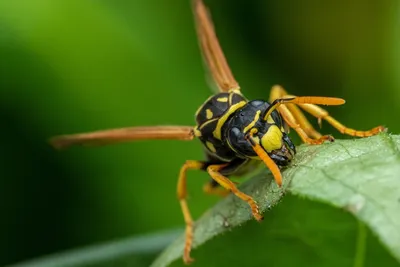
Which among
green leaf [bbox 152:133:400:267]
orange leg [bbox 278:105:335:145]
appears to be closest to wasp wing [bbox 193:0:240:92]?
orange leg [bbox 278:105:335:145]

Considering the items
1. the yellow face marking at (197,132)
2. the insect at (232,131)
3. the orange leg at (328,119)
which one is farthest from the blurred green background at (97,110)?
the orange leg at (328,119)

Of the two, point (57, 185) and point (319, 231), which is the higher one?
point (319, 231)

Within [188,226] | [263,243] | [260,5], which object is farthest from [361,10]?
[263,243]

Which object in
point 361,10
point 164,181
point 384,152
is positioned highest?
point 384,152

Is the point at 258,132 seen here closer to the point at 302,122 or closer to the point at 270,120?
the point at 270,120

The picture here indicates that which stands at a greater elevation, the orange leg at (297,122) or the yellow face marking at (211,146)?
the orange leg at (297,122)

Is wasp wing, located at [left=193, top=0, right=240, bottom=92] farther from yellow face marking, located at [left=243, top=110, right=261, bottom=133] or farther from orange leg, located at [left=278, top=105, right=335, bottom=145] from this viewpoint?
yellow face marking, located at [left=243, top=110, right=261, bottom=133]

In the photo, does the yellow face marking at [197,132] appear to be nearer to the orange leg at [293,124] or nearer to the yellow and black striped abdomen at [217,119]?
the yellow and black striped abdomen at [217,119]

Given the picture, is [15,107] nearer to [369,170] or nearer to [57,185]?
[57,185]
